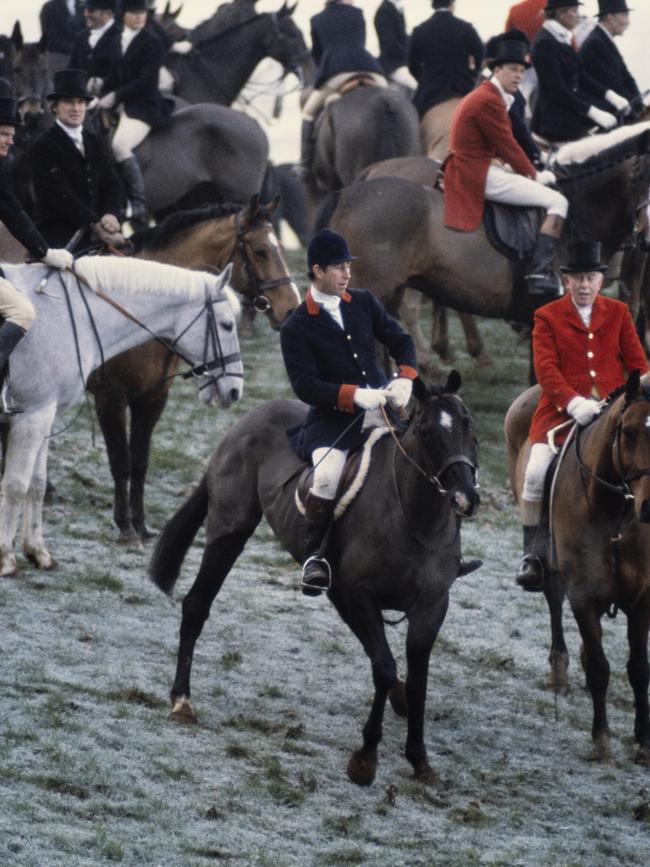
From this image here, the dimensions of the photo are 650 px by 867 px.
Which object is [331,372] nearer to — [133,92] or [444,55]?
[133,92]

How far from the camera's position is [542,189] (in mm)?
15641

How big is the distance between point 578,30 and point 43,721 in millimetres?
10554

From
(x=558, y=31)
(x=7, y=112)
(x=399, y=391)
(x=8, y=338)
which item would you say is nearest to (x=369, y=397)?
(x=399, y=391)

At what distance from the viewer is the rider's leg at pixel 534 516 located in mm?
10430

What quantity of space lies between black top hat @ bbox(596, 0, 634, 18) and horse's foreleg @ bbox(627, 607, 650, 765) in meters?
9.02

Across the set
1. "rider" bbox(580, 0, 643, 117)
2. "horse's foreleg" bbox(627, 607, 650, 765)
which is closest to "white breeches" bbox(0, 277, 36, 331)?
"horse's foreleg" bbox(627, 607, 650, 765)

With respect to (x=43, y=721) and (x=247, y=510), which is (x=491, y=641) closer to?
(x=247, y=510)

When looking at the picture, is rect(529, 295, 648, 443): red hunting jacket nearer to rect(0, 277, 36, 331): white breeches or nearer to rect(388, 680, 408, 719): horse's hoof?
rect(388, 680, 408, 719): horse's hoof

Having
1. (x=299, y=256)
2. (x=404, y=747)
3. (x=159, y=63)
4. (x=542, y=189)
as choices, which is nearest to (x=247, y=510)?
(x=404, y=747)

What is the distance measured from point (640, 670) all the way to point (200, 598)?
228 centimetres

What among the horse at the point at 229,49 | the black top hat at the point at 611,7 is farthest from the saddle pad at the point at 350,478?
the horse at the point at 229,49

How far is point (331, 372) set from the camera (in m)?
9.79

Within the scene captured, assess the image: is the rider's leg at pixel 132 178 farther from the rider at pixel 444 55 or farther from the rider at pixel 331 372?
the rider at pixel 331 372

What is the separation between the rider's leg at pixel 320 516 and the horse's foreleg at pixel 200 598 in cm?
71
